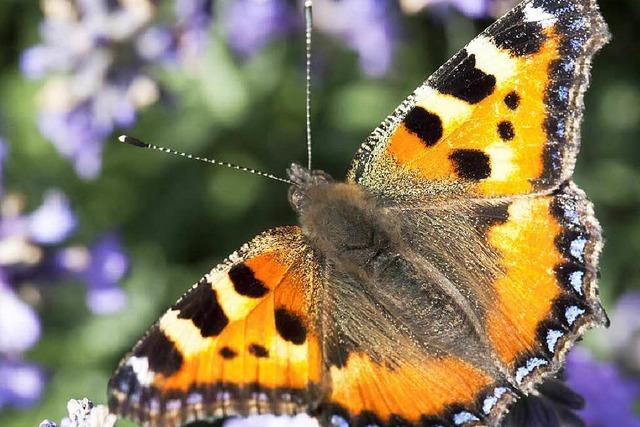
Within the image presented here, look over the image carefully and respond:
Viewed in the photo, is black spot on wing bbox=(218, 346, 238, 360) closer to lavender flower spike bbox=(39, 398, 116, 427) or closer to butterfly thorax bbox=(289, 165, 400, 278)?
lavender flower spike bbox=(39, 398, 116, 427)

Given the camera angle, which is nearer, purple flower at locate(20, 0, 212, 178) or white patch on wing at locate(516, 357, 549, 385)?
white patch on wing at locate(516, 357, 549, 385)

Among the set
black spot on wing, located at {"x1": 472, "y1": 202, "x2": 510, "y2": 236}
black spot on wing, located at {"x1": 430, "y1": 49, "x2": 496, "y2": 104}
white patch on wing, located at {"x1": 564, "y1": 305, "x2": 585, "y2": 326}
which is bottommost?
white patch on wing, located at {"x1": 564, "y1": 305, "x2": 585, "y2": 326}

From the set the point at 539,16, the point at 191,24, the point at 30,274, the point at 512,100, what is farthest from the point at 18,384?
the point at 539,16

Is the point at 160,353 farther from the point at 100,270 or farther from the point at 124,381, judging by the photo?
the point at 100,270

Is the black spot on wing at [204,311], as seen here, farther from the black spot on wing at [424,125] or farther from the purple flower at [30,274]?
the purple flower at [30,274]

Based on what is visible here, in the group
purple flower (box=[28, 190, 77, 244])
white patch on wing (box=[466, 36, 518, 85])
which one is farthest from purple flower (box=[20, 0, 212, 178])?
white patch on wing (box=[466, 36, 518, 85])

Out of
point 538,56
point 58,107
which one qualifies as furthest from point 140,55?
point 538,56

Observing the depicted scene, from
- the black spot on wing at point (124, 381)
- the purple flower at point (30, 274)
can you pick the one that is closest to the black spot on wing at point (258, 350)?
the black spot on wing at point (124, 381)
